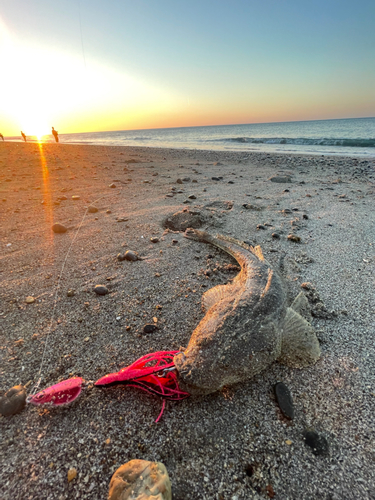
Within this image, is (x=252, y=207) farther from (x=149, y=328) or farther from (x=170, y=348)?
(x=170, y=348)

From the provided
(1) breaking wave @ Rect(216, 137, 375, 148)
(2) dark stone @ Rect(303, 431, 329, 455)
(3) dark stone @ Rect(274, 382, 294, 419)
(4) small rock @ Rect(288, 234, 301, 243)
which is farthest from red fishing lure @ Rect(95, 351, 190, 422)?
(1) breaking wave @ Rect(216, 137, 375, 148)

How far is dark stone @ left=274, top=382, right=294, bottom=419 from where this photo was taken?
2232 mm

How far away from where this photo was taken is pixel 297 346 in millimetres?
2730

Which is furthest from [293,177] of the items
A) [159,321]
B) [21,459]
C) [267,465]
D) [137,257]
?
[21,459]

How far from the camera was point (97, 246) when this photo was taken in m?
5.05

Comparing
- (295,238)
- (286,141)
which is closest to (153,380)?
(295,238)

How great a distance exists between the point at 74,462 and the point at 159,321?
1603mm

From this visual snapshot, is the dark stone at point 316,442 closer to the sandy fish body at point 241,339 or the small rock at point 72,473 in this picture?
the sandy fish body at point 241,339

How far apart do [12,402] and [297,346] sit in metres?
2.86

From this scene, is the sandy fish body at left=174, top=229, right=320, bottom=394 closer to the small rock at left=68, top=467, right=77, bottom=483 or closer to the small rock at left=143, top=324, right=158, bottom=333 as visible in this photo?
the small rock at left=143, top=324, right=158, bottom=333

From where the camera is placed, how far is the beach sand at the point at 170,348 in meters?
1.84

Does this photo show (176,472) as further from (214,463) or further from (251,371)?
(251,371)

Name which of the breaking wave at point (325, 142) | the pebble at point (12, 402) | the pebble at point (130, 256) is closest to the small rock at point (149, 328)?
the pebble at point (12, 402)

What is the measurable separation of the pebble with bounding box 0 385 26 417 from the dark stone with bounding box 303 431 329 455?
2.50 m
